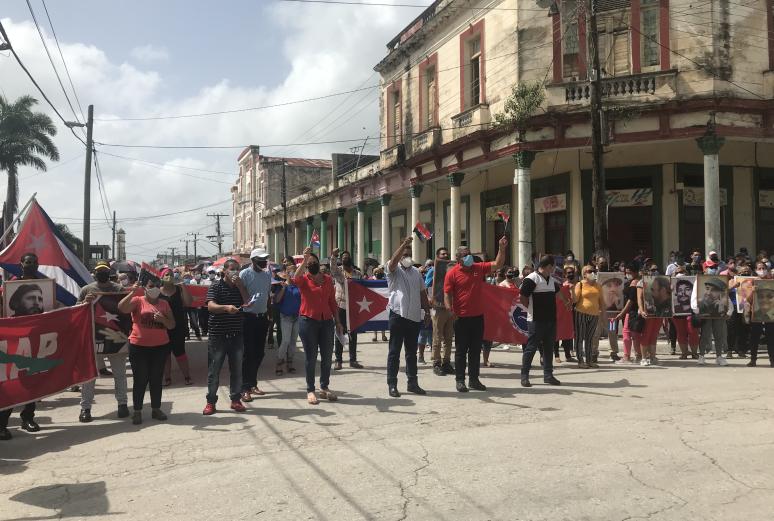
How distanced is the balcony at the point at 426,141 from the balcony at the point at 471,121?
4.27ft

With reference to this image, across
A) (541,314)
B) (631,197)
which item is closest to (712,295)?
(541,314)

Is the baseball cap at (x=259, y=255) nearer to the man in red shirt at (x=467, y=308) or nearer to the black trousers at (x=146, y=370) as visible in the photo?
the black trousers at (x=146, y=370)

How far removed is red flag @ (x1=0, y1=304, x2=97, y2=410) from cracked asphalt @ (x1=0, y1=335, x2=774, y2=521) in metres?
0.54

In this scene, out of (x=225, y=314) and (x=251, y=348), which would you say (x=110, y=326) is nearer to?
(x=225, y=314)

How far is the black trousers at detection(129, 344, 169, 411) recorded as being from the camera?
716 cm

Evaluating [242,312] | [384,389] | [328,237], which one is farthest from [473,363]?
[328,237]

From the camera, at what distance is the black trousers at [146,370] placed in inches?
282

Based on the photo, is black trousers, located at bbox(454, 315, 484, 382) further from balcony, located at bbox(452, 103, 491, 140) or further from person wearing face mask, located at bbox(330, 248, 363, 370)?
balcony, located at bbox(452, 103, 491, 140)

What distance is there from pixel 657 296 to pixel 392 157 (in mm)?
18145

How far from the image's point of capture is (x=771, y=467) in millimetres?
5148

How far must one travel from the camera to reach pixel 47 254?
31.3 feet

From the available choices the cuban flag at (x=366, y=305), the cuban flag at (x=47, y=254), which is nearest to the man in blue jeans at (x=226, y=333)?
the cuban flag at (x=47, y=254)

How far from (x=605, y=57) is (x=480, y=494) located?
17146 millimetres

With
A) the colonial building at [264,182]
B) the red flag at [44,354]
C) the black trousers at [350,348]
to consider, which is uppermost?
the colonial building at [264,182]
